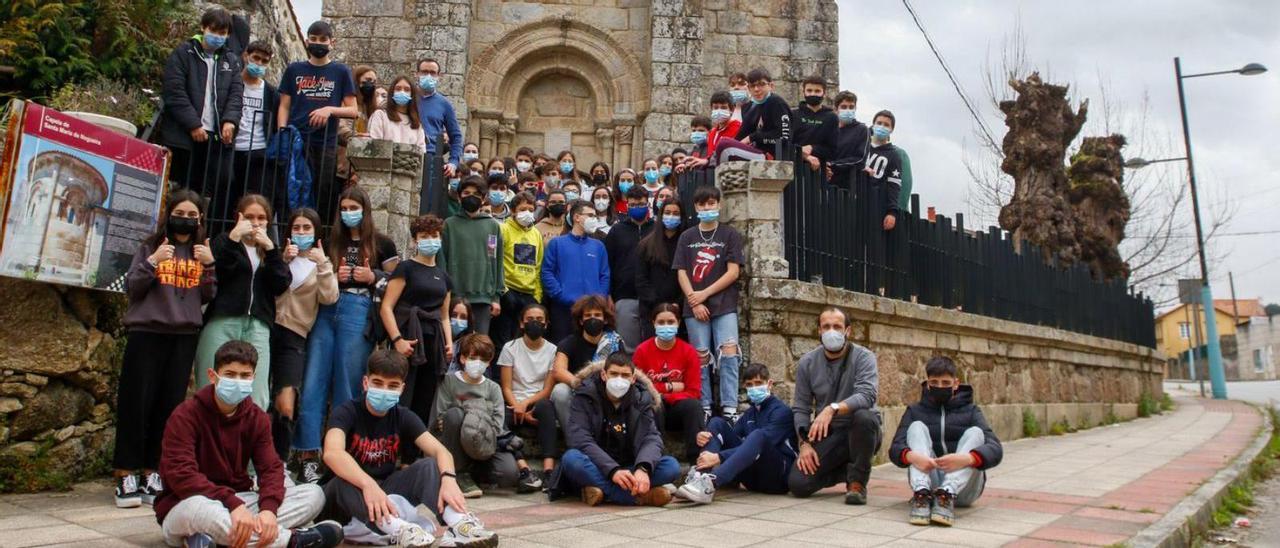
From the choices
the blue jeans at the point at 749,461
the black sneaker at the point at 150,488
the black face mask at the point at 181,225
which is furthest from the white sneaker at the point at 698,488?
the black face mask at the point at 181,225

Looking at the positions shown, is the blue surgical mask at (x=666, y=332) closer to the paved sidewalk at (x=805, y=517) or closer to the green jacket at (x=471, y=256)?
the paved sidewalk at (x=805, y=517)

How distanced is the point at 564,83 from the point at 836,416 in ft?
30.0

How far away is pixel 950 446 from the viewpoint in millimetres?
5586

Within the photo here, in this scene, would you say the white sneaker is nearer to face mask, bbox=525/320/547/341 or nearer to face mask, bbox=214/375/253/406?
face mask, bbox=525/320/547/341

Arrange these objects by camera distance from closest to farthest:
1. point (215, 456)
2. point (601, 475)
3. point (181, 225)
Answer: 1. point (215, 456)
2. point (181, 225)
3. point (601, 475)

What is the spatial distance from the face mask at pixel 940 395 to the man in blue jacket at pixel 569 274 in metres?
2.66

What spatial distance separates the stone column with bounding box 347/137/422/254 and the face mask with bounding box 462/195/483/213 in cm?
54

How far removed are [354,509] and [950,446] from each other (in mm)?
3487

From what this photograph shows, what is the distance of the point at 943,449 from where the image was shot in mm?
5566

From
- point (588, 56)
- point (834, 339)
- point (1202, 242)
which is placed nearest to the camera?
point (834, 339)

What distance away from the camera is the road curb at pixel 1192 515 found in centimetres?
461

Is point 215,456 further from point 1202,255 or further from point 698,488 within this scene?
point 1202,255

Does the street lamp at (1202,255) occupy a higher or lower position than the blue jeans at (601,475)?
higher

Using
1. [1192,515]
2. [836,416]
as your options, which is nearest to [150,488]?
[836,416]
